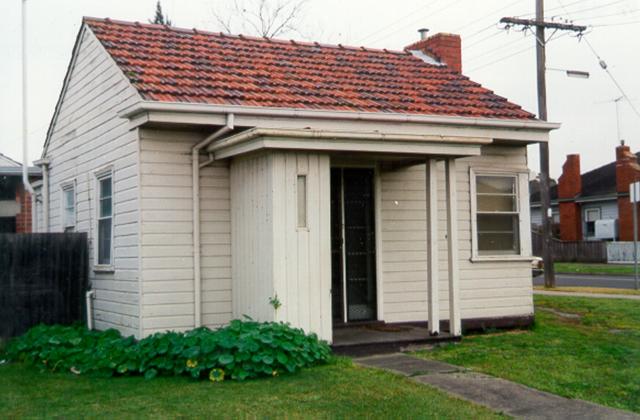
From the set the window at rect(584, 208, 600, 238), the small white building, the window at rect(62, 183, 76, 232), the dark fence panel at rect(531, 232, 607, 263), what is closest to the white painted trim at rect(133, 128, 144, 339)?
the small white building

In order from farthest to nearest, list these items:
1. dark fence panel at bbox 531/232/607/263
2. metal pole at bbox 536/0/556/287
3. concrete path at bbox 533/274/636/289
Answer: dark fence panel at bbox 531/232/607/263
concrete path at bbox 533/274/636/289
metal pole at bbox 536/0/556/287

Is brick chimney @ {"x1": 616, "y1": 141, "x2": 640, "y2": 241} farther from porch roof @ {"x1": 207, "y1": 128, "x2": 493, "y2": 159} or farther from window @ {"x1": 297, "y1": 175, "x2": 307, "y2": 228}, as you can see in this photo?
window @ {"x1": 297, "y1": 175, "x2": 307, "y2": 228}

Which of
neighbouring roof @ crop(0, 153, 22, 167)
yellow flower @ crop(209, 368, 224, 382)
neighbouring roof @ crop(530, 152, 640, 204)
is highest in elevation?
neighbouring roof @ crop(530, 152, 640, 204)

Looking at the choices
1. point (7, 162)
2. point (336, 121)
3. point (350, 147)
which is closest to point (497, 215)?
point (336, 121)

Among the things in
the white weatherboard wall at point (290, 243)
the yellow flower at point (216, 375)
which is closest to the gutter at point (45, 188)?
the white weatherboard wall at point (290, 243)

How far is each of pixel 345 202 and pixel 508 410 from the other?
522 centimetres

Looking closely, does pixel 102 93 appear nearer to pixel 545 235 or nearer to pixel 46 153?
pixel 46 153

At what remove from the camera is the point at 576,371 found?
30.2 ft

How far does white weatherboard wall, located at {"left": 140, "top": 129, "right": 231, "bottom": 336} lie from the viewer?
419 inches

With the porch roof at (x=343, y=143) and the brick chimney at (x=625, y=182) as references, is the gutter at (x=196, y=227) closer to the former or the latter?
the porch roof at (x=343, y=143)

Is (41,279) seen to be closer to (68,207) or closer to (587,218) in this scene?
(68,207)

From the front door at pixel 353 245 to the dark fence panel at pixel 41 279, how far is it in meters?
4.05

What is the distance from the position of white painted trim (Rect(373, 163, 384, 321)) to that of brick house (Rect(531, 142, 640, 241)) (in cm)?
3136

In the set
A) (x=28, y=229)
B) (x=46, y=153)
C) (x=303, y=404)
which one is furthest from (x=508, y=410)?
(x=28, y=229)
